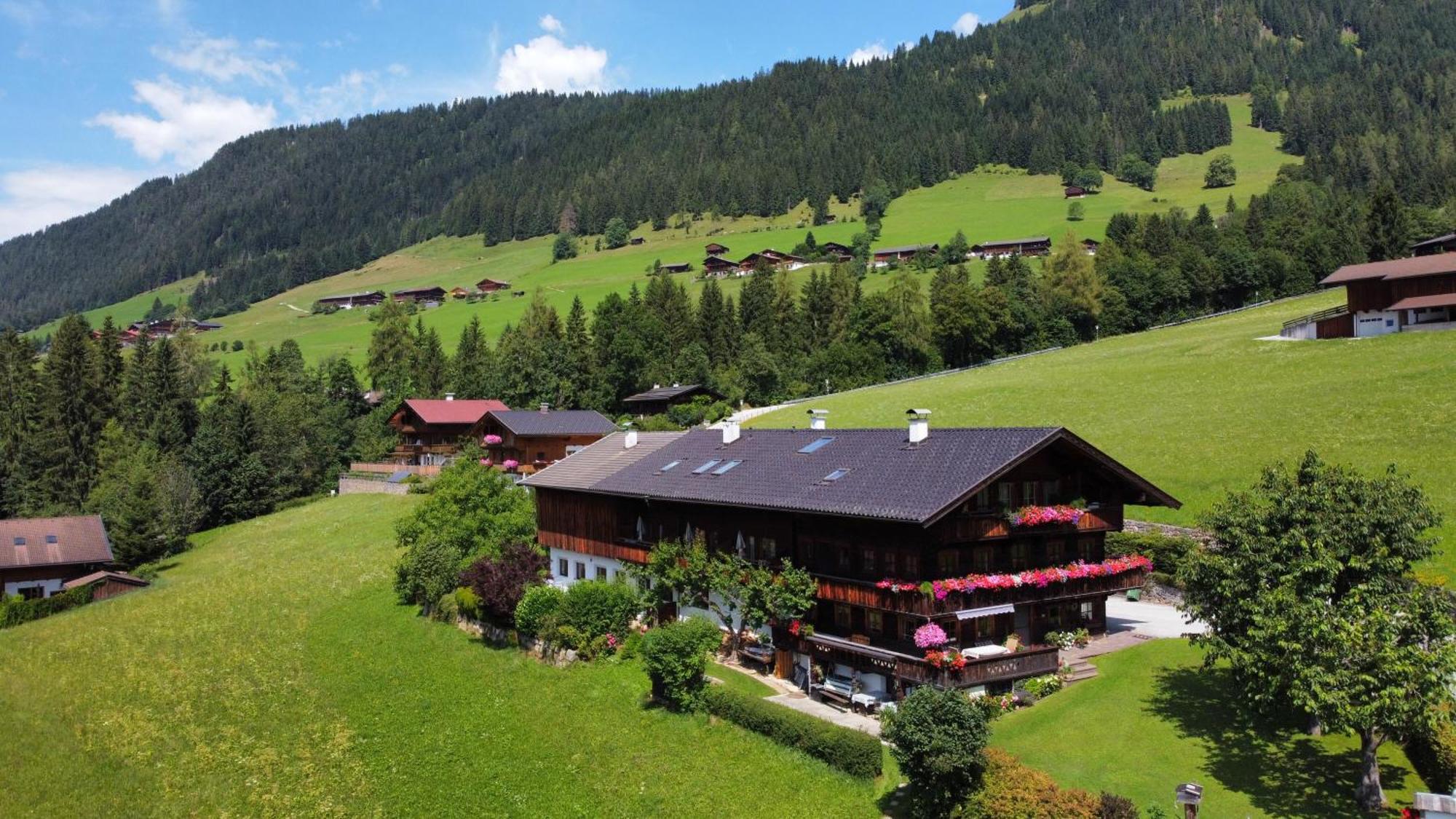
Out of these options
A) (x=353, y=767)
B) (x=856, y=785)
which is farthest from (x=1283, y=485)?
(x=353, y=767)

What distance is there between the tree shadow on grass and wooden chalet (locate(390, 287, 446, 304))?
17159 centimetres

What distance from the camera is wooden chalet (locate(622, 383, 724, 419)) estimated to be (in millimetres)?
95312

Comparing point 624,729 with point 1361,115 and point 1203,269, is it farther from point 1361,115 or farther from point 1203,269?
point 1361,115

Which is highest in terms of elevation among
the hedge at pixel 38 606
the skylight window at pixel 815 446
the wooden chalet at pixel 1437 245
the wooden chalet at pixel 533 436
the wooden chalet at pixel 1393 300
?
the wooden chalet at pixel 1437 245

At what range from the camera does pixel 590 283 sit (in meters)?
170

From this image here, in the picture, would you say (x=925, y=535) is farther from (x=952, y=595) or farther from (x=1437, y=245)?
(x=1437, y=245)

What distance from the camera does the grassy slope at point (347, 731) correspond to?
2638 centimetres

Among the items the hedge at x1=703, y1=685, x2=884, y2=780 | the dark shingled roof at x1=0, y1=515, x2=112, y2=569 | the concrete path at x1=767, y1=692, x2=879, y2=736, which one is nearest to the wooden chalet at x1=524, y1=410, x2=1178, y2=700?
the concrete path at x1=767, y1=692, x2=879, y2=736

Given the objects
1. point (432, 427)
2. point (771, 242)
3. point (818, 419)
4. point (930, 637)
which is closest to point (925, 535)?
point (930, 637)

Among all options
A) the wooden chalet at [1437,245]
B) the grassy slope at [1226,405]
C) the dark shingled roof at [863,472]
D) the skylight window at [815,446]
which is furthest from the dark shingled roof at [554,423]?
the wooden chalet at [1437,245]

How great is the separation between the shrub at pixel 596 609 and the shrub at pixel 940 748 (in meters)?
16.3

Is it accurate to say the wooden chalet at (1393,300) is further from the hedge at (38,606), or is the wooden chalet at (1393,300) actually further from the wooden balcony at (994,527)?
the hedge at (38,606)

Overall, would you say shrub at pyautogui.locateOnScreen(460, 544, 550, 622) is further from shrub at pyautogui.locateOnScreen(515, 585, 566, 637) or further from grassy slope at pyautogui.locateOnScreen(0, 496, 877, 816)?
grassy slope at pyautogui.locateOnScreen(0, 496, 877, 816)

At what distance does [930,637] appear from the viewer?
28016 mm
